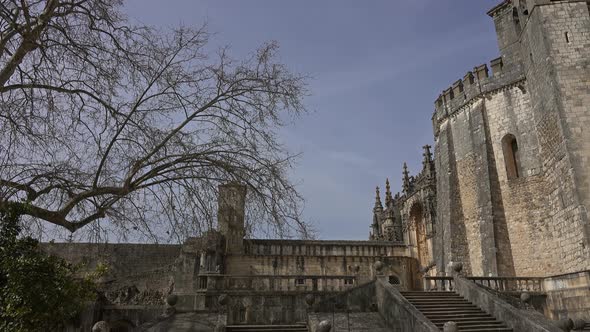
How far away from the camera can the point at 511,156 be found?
20.0 m

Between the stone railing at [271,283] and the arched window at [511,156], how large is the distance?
9.05 m

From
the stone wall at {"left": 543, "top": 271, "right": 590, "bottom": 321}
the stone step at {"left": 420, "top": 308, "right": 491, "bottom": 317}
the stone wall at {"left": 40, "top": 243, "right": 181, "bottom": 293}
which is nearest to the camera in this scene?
the stone step at {"left": 420, "top": 308, "right": 491, "bottom": 317}

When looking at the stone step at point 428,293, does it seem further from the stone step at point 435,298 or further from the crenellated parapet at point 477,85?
the crenellated parapet at point 477,85

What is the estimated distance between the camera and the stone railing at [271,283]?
14.9 m

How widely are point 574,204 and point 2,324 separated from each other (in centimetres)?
1637

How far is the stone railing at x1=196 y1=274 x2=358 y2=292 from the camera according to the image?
14922mm

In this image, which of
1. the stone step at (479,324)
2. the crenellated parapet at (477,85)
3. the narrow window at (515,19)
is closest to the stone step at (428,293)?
the stone step at (479,324)

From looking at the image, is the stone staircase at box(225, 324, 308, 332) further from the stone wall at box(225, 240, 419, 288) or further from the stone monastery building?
the stone wall at box(225, 240, 419, 288)

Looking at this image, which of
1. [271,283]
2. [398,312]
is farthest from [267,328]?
[271,283]

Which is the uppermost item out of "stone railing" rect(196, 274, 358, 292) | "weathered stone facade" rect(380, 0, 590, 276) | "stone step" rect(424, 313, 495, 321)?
"weathered stone facade" rect(380, 0, 590, 276)

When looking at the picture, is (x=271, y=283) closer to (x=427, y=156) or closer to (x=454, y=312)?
(x=454, y=312)

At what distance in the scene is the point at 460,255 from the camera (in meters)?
20.2

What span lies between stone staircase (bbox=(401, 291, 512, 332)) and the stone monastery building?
2.0 inches

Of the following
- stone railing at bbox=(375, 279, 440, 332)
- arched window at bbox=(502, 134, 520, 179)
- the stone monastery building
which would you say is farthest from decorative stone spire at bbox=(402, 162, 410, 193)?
stone railing at bbox=(375, 279, 440, 332)
